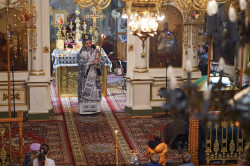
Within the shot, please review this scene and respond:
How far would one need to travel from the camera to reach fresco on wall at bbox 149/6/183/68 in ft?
40.9

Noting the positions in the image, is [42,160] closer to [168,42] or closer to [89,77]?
[89,77]

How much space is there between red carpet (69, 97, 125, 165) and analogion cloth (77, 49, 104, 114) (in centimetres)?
24

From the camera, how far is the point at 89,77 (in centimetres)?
1224

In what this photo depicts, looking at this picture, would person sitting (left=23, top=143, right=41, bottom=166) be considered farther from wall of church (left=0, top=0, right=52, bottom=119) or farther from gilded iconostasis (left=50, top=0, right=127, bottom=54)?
gilded iconostasis (left=50, top=0, right=127, bottom=54)

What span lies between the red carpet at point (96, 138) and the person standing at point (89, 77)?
254mm

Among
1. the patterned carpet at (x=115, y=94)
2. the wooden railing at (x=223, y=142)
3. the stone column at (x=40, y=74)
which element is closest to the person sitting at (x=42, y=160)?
the wooden railing at (x=223, y=142)

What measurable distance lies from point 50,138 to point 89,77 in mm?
2331

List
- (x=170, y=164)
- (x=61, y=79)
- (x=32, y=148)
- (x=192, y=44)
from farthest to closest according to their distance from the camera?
(x=61, y=79), (x=192, y=44), (x=170, y=164), (x=32, y=148)

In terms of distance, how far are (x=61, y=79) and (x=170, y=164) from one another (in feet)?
20.1

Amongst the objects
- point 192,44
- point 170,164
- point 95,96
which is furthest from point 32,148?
point 192,44

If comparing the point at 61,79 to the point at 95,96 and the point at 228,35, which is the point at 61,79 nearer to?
the point at 95,96

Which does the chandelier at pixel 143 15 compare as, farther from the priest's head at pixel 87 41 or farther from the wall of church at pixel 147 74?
the priest's head at pixel 87 41

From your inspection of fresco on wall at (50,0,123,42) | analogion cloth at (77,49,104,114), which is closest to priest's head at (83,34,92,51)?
analogion cloth at (77,49,104,114)

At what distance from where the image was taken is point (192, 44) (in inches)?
478
